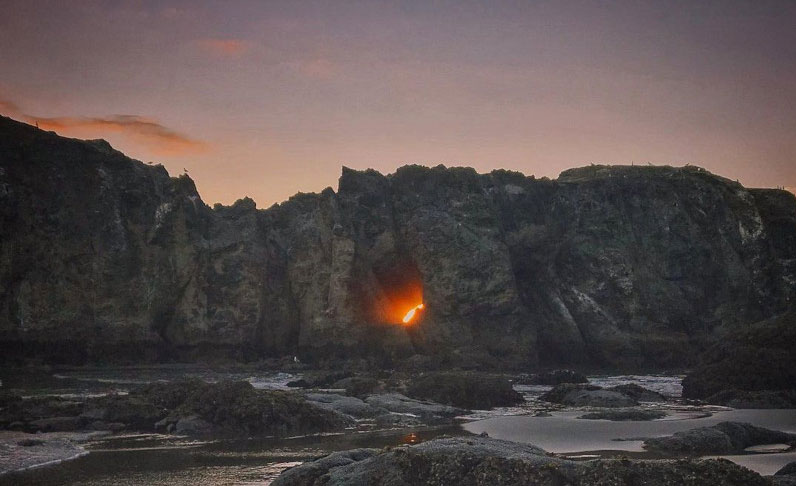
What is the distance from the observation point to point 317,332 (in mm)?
56438

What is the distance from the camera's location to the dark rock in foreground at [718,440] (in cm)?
1612

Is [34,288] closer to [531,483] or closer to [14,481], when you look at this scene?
[14,481]

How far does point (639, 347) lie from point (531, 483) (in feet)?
161

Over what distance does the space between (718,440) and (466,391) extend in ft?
38.9

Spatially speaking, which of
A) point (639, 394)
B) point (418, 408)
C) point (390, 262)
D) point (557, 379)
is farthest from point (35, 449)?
point (390, 262)

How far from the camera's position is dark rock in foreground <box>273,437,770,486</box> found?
9547mm

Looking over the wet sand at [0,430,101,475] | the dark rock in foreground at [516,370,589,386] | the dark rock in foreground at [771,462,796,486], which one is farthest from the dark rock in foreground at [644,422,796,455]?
the dark rock in foreground at [516,370,589,386]

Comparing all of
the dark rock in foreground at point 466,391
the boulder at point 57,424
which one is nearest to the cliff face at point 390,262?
the dark rock in foreground at point 466,391

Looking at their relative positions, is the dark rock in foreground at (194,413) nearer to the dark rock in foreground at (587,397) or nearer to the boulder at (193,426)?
the boulder at (193,426)

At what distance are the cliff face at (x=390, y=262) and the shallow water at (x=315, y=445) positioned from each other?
2186cm

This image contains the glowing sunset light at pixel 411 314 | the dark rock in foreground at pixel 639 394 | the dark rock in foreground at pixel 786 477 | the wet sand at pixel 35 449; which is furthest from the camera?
the glowing sunset light at pixel 411 314

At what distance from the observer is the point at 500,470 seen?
993 centimetres

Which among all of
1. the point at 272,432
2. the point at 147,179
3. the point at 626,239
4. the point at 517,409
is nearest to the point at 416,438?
the point at 272,432

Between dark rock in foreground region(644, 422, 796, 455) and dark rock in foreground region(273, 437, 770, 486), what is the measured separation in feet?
21.2
